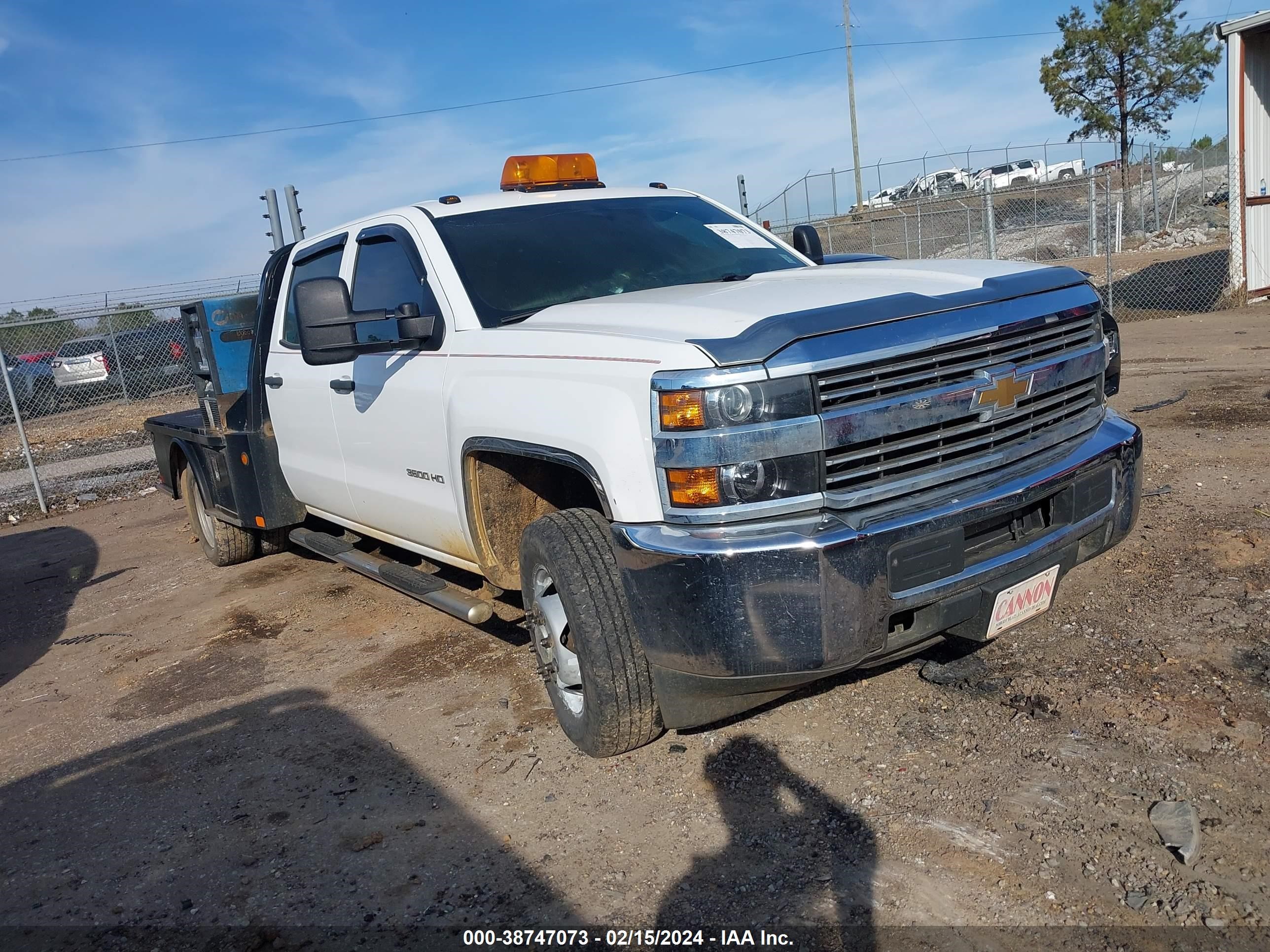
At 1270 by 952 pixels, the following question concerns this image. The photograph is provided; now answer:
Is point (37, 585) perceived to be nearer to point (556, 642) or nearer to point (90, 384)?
point (556, 642)

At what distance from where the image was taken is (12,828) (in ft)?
11.7

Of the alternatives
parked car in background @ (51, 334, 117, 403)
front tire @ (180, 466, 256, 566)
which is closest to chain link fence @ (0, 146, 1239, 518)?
parked car in background @ (51, 334, 117, 403)

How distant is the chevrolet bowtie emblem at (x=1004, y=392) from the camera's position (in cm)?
295

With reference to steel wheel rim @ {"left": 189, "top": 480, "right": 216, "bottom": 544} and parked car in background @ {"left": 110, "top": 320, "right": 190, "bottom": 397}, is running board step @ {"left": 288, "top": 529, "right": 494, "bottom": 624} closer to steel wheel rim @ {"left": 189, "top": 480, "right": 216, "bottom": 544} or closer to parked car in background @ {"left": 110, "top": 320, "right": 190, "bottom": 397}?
steel wheel rim @ {"left": 189, "top": 480, "right": 216, "bottom": 544}

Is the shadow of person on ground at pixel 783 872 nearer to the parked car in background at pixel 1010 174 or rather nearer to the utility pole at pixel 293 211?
the utility pole at pixel 293 211

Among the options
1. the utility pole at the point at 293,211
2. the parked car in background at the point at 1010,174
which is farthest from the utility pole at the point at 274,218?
the parked car in background at the point at 1010,174

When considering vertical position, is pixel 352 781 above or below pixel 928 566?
below

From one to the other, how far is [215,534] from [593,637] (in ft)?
15.2

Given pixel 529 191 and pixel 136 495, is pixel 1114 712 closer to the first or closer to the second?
pixel 529 191

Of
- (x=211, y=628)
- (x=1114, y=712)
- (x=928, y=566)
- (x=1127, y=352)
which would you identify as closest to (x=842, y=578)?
(x=928, y=566)

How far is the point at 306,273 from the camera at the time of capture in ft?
17.5

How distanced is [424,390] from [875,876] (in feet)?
7.93

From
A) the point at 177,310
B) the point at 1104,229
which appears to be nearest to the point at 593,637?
the point at 177,310

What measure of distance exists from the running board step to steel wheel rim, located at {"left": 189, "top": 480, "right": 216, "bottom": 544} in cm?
172
